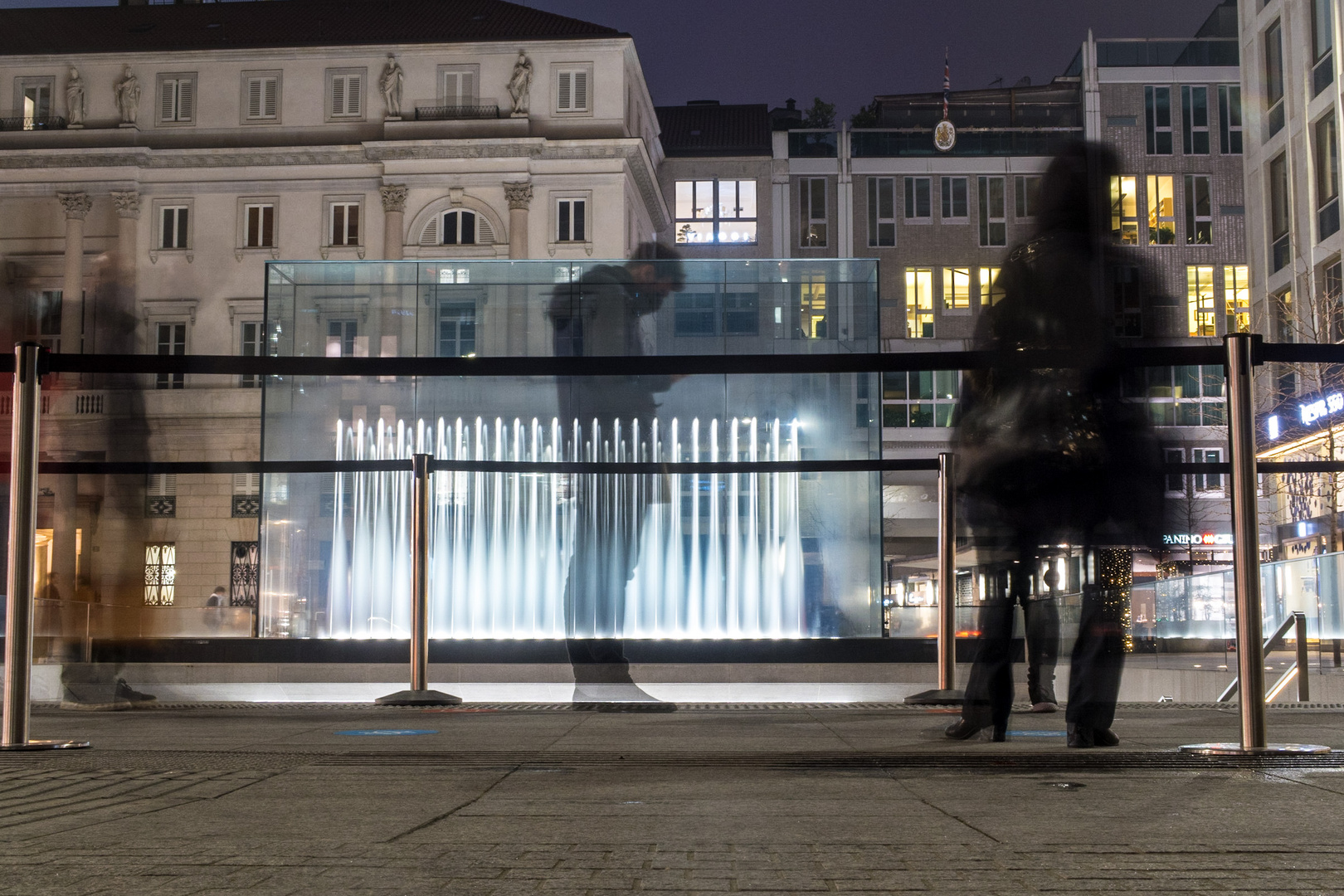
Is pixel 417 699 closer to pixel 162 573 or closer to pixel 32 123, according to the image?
pixel 162 573

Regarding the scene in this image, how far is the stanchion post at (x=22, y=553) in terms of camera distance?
15.2 ft

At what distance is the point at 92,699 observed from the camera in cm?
845

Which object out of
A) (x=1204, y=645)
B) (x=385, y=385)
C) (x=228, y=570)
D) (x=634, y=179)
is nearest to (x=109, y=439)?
(x=385, y=385)

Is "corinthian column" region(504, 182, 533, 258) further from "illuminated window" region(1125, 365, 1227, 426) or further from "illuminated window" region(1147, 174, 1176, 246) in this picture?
"illuminated window" region(1147, 174, 1176, 246)

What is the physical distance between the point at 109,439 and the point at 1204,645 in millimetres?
13474

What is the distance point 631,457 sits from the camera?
13711mm

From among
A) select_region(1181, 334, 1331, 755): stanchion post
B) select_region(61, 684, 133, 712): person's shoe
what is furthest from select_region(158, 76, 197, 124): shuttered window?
select_region(1181, 334, 1331, 755): stanchion post

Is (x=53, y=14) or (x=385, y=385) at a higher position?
(x=53, y=14)

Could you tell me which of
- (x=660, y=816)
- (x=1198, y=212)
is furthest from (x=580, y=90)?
(x=660, y=816)

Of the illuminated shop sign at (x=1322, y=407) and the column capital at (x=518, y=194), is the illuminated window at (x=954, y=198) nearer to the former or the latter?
the column capital at (x=518, y=194)

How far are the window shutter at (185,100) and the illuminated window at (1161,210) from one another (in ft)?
117

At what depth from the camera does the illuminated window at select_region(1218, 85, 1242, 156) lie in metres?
53.2

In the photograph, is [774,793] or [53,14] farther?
[53,14]

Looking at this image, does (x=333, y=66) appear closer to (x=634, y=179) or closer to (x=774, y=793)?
(x=634, y=179)
